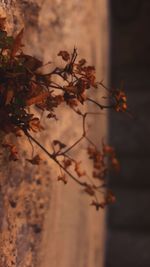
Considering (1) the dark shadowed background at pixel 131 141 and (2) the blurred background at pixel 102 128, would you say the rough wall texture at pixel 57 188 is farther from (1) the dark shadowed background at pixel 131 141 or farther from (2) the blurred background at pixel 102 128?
(1) the dark shadowed background at pixel 131 141

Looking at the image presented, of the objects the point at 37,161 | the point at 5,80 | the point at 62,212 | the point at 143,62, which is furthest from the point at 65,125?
the point at 143,62

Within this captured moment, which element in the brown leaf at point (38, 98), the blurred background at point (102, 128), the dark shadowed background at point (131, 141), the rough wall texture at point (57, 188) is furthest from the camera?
the dark shadowed background at point (131, 141)

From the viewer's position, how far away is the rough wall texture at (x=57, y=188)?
1377 millimetres

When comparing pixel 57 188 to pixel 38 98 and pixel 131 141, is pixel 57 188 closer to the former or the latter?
pixel 38 98

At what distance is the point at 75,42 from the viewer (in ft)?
5.40

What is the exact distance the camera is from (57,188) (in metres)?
1.53

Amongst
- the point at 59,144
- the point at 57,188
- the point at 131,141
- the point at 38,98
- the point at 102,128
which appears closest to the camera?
the point at 38,98

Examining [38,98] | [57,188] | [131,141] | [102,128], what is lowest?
[57,188]

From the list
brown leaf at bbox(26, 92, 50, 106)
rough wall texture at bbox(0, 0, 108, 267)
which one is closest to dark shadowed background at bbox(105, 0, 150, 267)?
rough wall texture at bbox(0, 0, 108, 267)

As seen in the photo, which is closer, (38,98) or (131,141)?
(38,98)

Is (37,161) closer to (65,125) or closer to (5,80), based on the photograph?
(5,80)

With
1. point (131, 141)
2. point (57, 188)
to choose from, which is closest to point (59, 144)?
point (57, 188)

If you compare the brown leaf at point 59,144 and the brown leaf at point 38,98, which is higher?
the brown leaf at point 38,98

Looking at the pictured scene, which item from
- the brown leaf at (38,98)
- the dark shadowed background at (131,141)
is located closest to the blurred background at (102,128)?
the dark shadowed background at (131,141)
